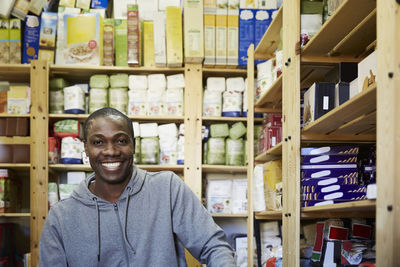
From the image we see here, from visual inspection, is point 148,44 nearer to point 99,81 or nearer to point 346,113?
point 99,81

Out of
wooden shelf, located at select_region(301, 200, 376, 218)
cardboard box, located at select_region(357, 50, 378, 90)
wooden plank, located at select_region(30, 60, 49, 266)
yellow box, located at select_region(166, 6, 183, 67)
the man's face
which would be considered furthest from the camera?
yellow box, located at select_region(166, 6, 183, 67)

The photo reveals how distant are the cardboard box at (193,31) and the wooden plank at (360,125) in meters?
1.84

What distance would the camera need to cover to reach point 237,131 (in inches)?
161

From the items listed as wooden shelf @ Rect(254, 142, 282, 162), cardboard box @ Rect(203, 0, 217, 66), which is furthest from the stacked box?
wooden shelf @ Rect(254, 142, 282, 162)

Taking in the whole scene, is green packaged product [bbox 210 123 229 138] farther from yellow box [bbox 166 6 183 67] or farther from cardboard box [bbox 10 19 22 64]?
cardboard box [bbox 10 19 22 64]

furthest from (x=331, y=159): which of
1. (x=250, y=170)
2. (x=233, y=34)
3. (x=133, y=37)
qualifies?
(x=133, y=37)

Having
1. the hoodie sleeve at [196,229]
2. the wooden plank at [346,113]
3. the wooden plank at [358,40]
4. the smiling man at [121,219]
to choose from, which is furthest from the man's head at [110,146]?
the wooden plank at [358,40]

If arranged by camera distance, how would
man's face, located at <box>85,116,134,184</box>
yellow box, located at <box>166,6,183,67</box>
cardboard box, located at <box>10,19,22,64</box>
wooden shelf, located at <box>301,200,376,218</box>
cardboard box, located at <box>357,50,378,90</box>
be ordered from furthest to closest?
cardboard box, located at <box>10,19,22,64</box> → yellow box, located at <box>166,6,183,67</box> → wooden shelf, located at <box>301,200,376,218</box> → man's face, located at <box>85,116,134,184</box> → cardboard box, located at <box>357,50,378,90</box>

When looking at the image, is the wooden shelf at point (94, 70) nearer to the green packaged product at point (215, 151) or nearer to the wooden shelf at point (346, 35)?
the green packaged product at point (215, 151)

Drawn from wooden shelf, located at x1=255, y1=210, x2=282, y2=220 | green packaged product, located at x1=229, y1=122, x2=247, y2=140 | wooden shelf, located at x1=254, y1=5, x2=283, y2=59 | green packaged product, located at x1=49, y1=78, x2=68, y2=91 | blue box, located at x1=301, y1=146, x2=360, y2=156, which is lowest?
wooden shelf, located at x1=255, y1=210, x2=282, y2=220

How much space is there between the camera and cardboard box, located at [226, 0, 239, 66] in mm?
4043

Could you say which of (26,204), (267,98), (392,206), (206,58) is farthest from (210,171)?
(392,206)

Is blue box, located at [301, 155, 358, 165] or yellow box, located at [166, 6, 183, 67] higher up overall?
yellow box, located at [166, 6, 183, 67]

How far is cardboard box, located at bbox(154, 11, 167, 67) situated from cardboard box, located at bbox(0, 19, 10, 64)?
120cm
